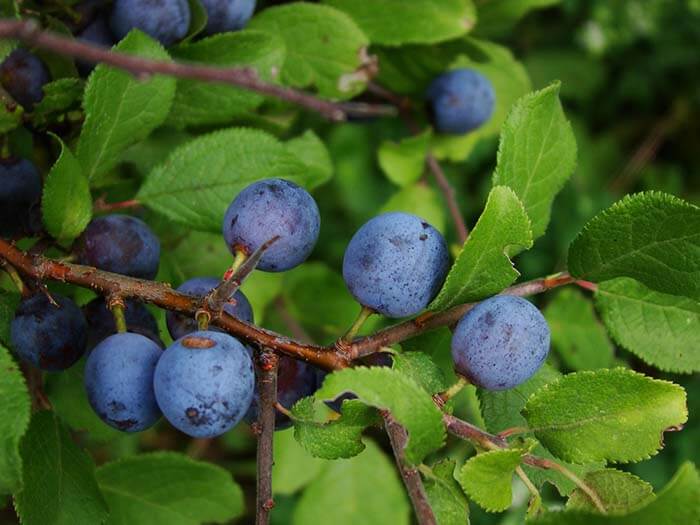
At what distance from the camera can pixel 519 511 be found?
9.75ft

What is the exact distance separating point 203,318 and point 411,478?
0.36 m

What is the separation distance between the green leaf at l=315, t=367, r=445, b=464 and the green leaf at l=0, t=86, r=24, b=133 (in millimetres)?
800

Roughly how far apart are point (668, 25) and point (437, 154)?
1414mm

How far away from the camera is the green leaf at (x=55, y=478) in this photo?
143cm

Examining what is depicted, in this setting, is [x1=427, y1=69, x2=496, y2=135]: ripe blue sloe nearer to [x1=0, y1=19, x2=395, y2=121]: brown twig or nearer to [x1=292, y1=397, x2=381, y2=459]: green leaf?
[x1=292, y1=397, x2=381, y2=459]: green leaf

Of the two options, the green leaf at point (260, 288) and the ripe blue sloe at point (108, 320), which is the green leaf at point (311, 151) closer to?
the green leaf at point (260, 288)

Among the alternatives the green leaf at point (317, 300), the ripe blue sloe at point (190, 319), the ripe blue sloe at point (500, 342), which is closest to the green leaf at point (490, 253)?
the ripe blue sloe at point (500, 342)

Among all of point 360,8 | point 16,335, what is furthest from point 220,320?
point 360,8

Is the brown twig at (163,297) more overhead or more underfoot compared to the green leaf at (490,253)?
more underfoot

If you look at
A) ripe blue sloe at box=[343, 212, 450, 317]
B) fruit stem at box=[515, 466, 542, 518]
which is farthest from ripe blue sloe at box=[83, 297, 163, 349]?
fruit stem at box=[515, 466, 542, 518]

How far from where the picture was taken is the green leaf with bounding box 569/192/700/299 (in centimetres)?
127

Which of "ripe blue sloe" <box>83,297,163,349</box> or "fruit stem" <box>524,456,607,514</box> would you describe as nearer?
"fruit stem" <box>524,456,607,514</box>

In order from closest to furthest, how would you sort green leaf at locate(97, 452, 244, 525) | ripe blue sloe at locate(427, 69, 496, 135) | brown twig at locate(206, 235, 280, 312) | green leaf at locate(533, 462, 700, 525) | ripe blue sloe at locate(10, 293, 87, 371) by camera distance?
green leaf at locate(533, 462, 700, 525)
brown twig at locate(206, 235, 280, 312)
ripe blue sloe at locate(10, 293, 87, 371)
green leaf at locate(97, 452, 244, 525)
ripe blue sloe at locate(427, 69, 496, 135)

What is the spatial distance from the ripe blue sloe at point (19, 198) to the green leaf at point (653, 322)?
1046mm
